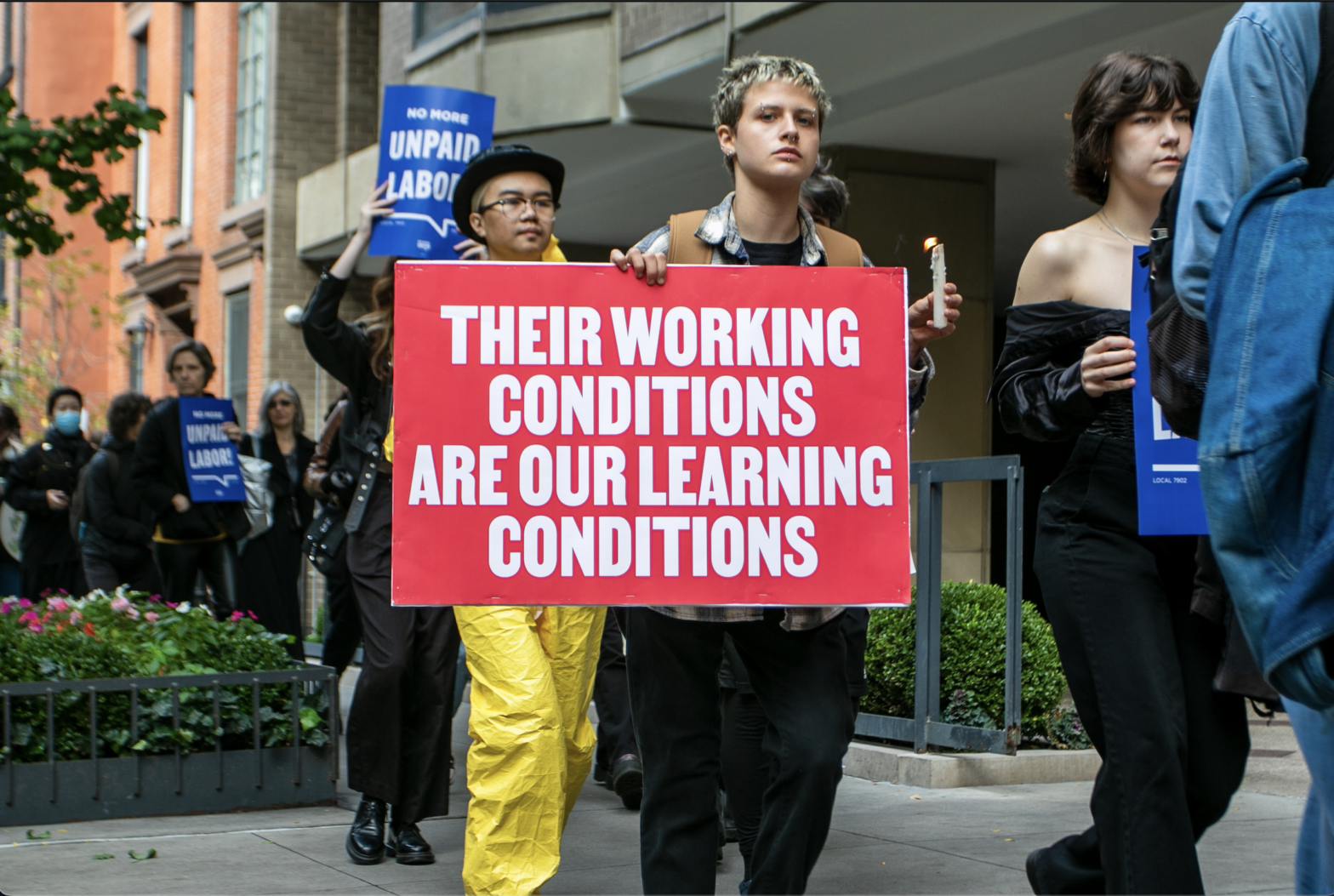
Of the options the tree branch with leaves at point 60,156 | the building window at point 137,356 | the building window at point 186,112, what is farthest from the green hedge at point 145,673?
the building window at point 137,356

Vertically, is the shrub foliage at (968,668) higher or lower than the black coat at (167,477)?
lower

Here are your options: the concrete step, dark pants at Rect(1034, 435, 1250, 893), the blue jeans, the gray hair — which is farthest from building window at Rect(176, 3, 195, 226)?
the blue jeans

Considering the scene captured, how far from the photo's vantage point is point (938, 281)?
10.6ft

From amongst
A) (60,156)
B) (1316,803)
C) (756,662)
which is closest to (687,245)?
(756,662)

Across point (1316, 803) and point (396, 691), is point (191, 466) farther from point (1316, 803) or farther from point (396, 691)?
point (1316, 803)

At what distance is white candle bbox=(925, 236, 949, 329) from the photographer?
10.5 ft

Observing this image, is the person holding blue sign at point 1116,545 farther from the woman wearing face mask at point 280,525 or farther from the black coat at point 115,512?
the black coat at point 115,512

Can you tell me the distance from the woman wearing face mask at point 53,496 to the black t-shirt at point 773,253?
9.15 meters

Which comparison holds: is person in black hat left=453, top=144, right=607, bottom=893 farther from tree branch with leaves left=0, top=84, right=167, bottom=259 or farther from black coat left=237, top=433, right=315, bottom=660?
black coat left=237, top=433, right=315, bottom=660

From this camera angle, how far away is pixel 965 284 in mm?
12383

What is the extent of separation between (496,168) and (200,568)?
550 cm

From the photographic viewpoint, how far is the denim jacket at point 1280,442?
212 cm

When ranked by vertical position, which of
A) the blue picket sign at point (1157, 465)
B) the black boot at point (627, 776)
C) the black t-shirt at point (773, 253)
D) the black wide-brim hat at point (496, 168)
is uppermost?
the black wide-brim hat at point (496, 168)

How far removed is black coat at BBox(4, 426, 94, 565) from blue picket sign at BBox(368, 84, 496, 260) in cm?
614
